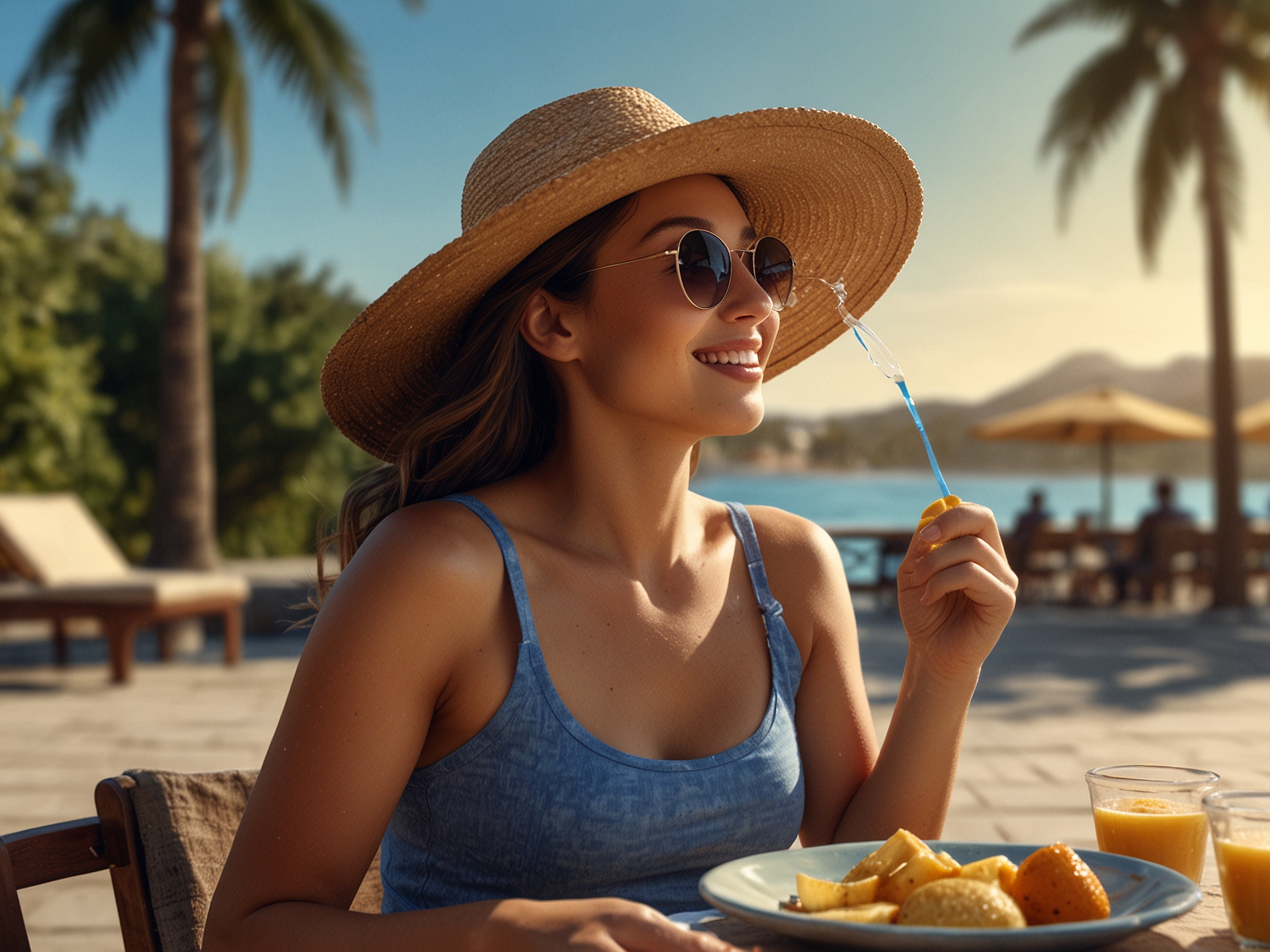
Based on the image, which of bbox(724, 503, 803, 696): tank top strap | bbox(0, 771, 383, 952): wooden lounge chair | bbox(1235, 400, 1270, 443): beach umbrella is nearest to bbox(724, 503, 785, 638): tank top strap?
bbox(724, 503, 803, 696): tank top strap

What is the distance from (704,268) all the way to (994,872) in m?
0.93

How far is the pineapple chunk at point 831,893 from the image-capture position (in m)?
1.03

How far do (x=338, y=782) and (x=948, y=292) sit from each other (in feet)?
389

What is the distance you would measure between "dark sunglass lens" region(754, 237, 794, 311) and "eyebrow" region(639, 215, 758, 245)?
4cm

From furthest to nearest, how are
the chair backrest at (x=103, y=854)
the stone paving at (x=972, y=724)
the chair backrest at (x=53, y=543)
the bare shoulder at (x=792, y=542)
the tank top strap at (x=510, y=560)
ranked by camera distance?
the chair backrest at (x=53, y=543), the stone paving at (x=972, y=724), the bare shoulder at (x=792, y=542), the tank top strap at (x=510, y=560), the chair backrest at (x=103, y=854)

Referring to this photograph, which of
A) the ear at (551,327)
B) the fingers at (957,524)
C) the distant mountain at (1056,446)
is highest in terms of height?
the distant mountain at (1056,446)

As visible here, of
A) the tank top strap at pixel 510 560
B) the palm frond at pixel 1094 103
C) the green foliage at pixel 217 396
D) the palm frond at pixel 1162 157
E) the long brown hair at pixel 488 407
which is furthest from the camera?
the green foliage at pixel 217 396

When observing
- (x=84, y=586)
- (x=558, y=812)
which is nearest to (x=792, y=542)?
(x=558, y=812)

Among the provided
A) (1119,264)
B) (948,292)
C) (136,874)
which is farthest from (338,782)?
(948,292)

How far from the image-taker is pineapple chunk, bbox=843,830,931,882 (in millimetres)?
1063

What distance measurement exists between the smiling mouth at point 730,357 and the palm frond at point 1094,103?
13845 mm

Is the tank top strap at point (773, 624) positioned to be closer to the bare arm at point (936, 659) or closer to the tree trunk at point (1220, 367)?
the bare arm at point (936, 659)

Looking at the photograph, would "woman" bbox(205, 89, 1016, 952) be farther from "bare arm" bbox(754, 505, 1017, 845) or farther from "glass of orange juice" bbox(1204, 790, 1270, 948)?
"glass of orange juice" bbox(1204, 790, 1270, 948)

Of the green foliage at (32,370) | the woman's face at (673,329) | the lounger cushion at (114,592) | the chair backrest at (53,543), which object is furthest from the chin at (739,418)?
the green foliage at (32,370)
